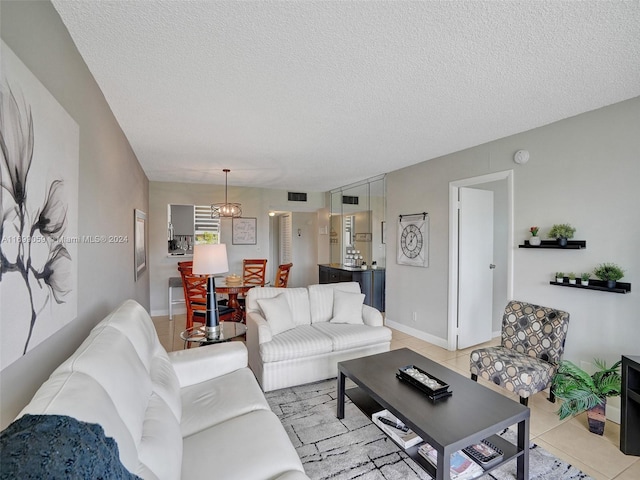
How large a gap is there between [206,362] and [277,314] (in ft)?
3.45

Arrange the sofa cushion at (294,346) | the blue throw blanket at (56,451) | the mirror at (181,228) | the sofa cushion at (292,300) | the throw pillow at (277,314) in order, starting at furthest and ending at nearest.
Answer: the mirror at (181,228)
the sofa cushion at (292,300)
the throw pillow at (277,314)
the sofa cushion at (294,346)
the blue throw blanket at (56,451)

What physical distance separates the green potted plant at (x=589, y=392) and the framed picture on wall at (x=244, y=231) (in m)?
5.42

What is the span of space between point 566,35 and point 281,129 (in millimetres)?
2213

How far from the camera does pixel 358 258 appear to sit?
20.8 feet

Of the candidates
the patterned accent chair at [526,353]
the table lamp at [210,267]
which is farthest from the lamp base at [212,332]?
the patterned accent chair at [526,353]

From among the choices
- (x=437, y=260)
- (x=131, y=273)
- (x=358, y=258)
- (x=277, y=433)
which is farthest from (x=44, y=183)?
(x=358, y=258)

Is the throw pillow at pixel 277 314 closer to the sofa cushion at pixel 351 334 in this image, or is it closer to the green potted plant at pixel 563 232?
the sofa cushion at pixel 351 334

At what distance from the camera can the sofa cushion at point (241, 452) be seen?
1.25 m

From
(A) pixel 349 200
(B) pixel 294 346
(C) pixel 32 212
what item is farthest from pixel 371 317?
(A) pixel 349 200

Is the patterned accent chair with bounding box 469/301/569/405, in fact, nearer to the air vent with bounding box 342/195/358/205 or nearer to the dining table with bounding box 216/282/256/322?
the dining table with bounding box 216/282/256/322

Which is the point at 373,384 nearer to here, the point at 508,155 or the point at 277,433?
the point at 277,433

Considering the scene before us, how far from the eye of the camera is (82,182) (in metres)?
1.72

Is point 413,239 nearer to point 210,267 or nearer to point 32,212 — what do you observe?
point 210,267

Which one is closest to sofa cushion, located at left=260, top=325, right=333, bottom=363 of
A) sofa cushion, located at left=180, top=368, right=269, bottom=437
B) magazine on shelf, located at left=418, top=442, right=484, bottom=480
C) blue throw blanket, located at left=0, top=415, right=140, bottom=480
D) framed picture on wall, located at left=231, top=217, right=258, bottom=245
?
sofa cushion, located at left=180, top=368, right=269, bottom=437
